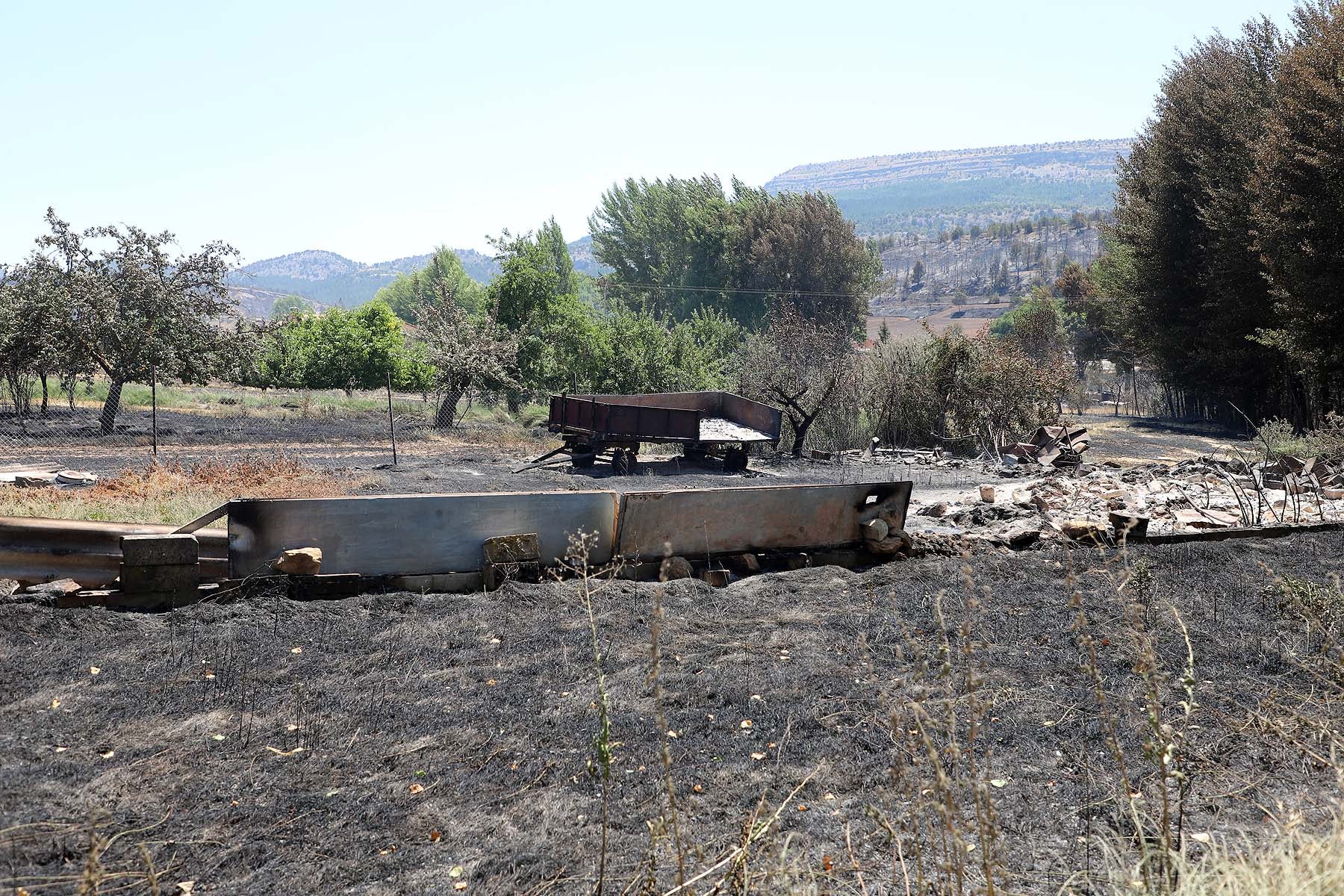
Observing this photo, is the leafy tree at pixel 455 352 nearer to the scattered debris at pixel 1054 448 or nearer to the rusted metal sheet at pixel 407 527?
the scattered debris at pixel 1054 448

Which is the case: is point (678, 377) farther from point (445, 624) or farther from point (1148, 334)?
point (445, 624)

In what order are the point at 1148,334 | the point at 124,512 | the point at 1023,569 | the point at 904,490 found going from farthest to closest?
the point at 1148,334
the point at 124,512
the point at 904,490
the point at 1023,569

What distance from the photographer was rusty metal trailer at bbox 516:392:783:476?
17438 mm

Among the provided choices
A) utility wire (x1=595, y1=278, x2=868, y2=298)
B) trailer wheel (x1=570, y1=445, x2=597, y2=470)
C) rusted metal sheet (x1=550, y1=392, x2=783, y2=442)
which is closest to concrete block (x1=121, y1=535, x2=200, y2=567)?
rusted metal sheet (x1=550, y1=392, x2=783, y2=442)

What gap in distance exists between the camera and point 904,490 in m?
8.93

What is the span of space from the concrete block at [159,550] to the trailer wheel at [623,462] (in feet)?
36.9

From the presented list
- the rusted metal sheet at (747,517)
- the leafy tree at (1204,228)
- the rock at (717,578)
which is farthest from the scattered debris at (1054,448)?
the rock at (717,578)

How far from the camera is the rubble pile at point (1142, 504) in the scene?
9695 millimetres

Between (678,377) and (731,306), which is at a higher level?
(731,306)

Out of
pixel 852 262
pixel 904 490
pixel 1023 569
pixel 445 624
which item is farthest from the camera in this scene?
pixel 852 262

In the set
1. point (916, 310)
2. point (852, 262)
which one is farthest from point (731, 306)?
point (916, 310)

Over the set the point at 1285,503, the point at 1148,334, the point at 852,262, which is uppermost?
the point at 852,262

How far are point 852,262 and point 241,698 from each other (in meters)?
57.6

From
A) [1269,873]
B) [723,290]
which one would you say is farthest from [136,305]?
[723,290]
